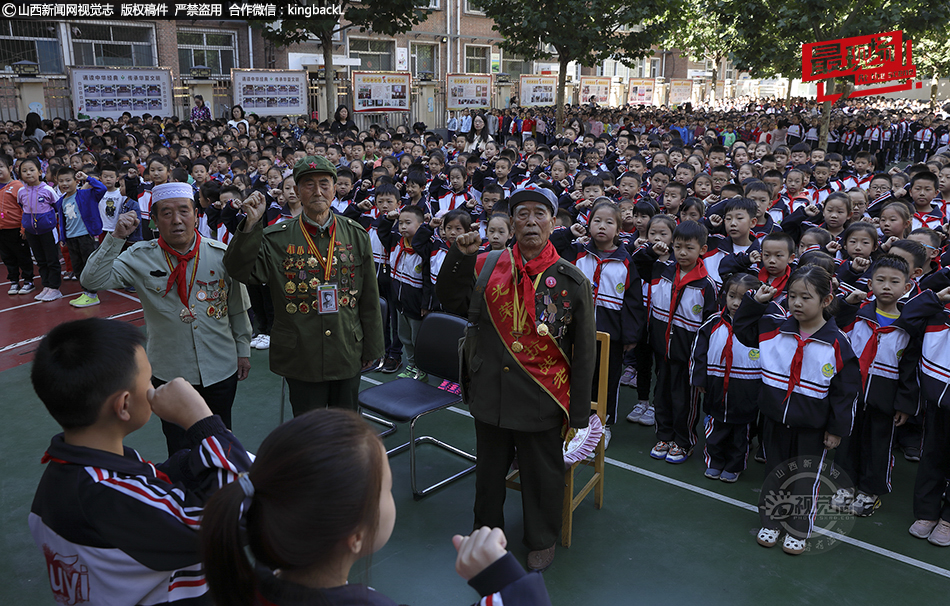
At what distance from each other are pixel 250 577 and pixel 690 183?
22.8 ft

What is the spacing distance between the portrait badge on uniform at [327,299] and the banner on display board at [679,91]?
111 feet

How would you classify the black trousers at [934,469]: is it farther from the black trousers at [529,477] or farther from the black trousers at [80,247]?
the black trousers at [80,247]

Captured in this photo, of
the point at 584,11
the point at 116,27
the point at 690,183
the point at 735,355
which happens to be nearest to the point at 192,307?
the point at 735,355

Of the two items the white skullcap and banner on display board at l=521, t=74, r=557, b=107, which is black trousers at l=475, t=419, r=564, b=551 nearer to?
the white skullcap

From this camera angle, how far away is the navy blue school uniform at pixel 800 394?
3086 millimetres

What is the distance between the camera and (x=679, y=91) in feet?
112

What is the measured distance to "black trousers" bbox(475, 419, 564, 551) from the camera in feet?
9.56

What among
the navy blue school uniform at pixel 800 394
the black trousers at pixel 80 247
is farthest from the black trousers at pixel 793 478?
the black trousers at pixel 80 247

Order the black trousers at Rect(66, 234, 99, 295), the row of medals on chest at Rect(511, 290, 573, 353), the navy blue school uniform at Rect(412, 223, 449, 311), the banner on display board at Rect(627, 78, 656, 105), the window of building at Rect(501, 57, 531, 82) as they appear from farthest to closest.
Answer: the window of building at Rect(501, 57, 531, 82), the banner on display board at Rect(627, 78, 656, 105), the black trousers at Rect(66, 234, 99, 295), the navy blue school uniform at Rect(412, 223, 449, 311), the row of medals on chest at Rect(511, 290, 573, 353)

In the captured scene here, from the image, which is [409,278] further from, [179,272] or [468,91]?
[468,91]

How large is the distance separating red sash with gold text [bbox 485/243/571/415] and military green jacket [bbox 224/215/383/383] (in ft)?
2.50

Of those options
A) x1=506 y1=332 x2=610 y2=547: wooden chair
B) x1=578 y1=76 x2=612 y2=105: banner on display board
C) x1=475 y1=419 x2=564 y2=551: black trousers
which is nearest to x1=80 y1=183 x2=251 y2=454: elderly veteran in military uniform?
x1=475 y1=419 x2=564 y2=551: black trousers

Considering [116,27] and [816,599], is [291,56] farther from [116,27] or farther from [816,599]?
[816,599]

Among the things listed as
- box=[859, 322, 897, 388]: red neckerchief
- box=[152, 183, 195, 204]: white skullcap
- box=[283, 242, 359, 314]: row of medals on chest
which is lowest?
box=[859, 322, 897, 388]: red neckerchief
